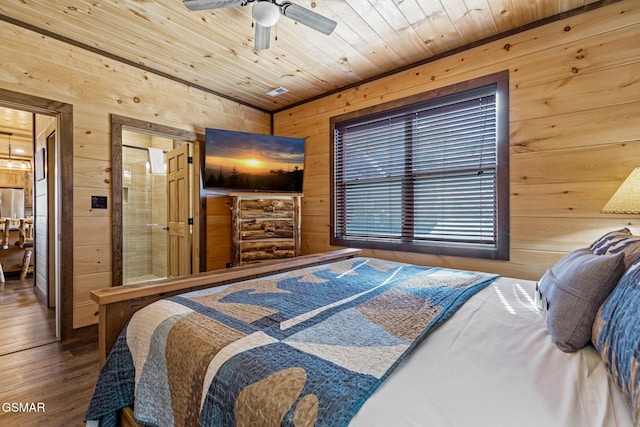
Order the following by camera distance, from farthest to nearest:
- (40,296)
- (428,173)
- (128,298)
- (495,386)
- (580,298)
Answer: (40,296), (428,173), (128,298), (580,298), (495,386)

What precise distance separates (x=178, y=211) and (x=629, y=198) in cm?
432

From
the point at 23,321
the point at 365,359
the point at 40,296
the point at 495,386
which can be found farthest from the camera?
the point at 40,296

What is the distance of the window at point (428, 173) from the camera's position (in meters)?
2.54

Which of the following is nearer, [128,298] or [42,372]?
[128,298]

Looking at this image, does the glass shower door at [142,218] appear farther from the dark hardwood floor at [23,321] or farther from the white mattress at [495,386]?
the white mattress at [495,386]

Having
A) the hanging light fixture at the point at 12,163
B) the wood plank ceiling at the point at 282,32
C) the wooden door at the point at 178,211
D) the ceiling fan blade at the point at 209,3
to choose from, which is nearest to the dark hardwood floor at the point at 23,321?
the wooden door at the point at 178,211

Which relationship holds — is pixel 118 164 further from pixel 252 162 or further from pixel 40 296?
pixel 40 296

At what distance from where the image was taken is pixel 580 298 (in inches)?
37.3

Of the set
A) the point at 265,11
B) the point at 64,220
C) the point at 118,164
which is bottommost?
the point at 64,220

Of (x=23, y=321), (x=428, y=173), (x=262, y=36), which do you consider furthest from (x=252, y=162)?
(x=23, y=321)

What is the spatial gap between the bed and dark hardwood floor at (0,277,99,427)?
760 mm

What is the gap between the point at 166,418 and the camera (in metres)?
1.03

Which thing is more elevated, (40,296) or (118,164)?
(118,164)

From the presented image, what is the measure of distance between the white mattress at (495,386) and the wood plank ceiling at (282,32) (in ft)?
7.53
